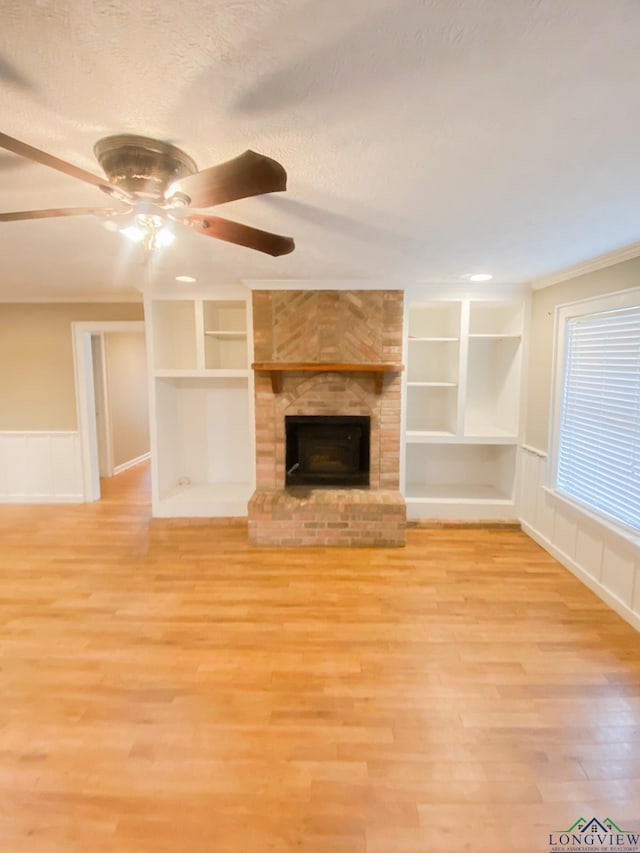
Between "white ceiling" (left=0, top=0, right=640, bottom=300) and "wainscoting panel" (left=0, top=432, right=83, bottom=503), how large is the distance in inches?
122

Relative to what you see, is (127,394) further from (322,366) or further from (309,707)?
(309,707)

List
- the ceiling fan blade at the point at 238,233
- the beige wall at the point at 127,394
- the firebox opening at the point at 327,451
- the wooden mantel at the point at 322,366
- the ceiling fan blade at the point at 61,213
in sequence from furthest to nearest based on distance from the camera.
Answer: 1. the beige wall at the point at 127,394
2. the firebox opening at the point at 327,451
3. the wooden mantel at the point at 322,366
4. the ceiling fan blade at the point at 238,233
5. the ceiling fan blade at the point at 61,213

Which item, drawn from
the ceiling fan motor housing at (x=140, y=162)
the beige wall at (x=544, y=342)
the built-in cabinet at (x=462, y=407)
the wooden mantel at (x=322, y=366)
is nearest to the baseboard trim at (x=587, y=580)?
the built-in cabinet at (x=462, y=407)

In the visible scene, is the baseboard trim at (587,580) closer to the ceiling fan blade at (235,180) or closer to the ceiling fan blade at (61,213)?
the ceiling fan blade at (235,180)

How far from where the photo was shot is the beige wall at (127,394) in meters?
5.66

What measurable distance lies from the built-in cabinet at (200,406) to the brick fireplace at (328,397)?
317 millimetres

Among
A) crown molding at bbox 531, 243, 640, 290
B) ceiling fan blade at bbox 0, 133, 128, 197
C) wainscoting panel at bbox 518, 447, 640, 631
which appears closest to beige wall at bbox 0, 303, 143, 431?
ceiling fan blade at bbox 0, 133, 128, 197

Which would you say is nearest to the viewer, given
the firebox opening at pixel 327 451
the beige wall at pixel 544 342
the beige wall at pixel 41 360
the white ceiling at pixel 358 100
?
the white ceiling at pixel 358 100

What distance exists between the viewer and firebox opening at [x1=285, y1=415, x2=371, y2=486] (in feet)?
12.5

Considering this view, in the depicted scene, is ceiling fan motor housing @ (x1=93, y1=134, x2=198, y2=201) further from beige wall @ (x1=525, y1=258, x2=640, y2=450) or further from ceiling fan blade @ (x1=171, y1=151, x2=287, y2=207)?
beige wall @ (x1=525, y1=258, x2=640, y2=450)

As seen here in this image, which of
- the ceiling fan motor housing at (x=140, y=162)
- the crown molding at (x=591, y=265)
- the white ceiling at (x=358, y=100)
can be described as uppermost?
the crown molding at (x=591, y=265)

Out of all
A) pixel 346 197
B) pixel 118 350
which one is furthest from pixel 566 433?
pixel 118 350

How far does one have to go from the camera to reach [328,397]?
12.2ft

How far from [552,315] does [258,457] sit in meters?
2.88
